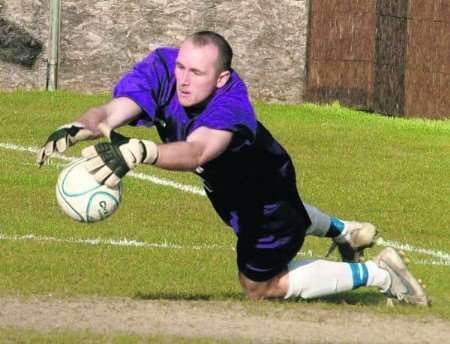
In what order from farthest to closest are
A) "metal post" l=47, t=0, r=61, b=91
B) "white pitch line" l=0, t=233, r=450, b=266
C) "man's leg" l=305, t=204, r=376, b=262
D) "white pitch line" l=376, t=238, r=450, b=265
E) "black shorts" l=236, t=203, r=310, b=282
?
1. "metal post" l=47, t=0, r=61, b=91
2. "white pitch line" l=376, t=238, r=450, b=265
3. "white pitch line" l=0, t=233, r=450, b=266
4. "man's leg" l=305, t=204, r=376, b=262
5. "black shorts" l=236, t=203, r=310, b=282

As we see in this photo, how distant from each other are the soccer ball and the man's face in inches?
26.2

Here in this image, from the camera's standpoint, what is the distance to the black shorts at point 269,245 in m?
8.87

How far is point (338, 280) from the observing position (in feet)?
29.4

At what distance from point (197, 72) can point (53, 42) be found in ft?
42.9

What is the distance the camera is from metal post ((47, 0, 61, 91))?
21.0 meters

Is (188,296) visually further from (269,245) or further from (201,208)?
(201,208)

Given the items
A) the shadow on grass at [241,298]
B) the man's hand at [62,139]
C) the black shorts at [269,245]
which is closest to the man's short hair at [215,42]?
the man's hand at [62,139]

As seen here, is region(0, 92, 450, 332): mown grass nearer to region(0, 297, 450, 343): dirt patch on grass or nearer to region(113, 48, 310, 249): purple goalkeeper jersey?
region(0, 297, 450, 343): dirt patch on grass

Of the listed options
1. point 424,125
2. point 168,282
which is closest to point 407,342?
point 168,282

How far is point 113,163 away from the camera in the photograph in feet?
25.0

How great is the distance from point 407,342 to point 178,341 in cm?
121

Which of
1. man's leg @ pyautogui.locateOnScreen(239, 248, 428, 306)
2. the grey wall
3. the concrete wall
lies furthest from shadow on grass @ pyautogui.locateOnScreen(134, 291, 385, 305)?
the concrete wall

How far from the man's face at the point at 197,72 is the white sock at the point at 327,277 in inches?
53.0

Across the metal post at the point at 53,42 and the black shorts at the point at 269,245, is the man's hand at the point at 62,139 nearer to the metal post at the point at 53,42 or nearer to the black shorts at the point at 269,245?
the black shorts at the point at 269,245
